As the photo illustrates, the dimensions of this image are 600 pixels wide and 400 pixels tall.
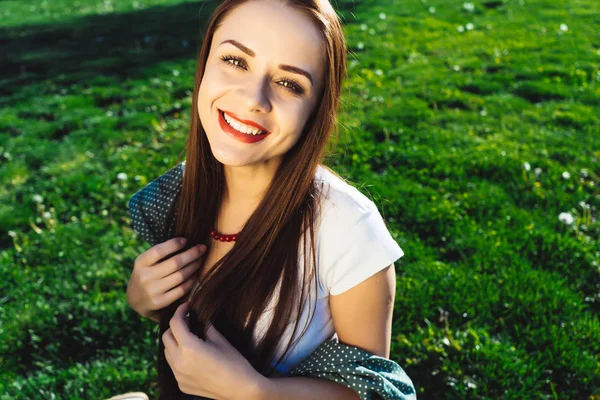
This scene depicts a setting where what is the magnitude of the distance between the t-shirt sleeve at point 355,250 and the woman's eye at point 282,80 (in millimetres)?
407

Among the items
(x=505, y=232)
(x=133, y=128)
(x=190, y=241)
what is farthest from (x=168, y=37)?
(x=190, y=241)

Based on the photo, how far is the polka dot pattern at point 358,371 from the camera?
1664mm

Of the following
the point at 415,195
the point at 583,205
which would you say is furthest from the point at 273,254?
the point at 583,205

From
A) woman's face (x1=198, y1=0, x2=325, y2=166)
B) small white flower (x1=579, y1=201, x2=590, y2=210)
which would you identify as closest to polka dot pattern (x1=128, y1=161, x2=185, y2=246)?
woman's face (x1=198, y1=0, x2=325, y2=166)

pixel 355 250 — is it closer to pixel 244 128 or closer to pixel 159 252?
pixel 244 128

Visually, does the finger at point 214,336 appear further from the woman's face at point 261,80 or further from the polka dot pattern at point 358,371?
the woman's face at point 261,80

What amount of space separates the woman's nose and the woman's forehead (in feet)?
0.27

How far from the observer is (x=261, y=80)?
1674mm

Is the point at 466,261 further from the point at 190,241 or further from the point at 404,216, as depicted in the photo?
the point at 190,241

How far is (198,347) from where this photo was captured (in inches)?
66.7

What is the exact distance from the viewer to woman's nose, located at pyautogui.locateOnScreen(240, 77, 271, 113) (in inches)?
64.9

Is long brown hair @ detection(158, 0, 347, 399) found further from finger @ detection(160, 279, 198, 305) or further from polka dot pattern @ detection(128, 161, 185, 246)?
polka dot pattern @ detection(128, 161, 185, 246)

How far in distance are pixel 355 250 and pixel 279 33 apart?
2.24 feet

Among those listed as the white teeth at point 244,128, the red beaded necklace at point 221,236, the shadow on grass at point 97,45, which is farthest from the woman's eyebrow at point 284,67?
the shadow on grass at point 97,45
